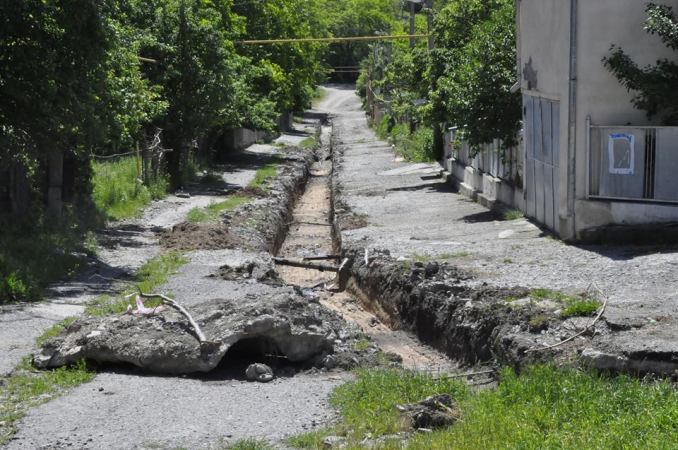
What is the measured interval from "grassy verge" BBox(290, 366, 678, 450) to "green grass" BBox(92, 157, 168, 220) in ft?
49.6

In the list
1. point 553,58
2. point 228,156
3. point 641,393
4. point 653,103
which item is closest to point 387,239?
point 553,58

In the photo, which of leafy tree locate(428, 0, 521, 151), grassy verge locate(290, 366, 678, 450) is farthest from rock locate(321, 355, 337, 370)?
leafy tree locate(428, 0, 521, 151)

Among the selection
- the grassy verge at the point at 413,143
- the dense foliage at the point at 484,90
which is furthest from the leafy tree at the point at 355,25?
the dense foliage at the point at 484,90

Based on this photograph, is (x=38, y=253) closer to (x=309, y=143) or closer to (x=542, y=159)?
(x=542, y=159)

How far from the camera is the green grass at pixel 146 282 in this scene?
14.3m

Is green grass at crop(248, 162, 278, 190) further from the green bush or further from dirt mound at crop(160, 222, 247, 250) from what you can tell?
the green bush

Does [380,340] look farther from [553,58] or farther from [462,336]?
[553,58]

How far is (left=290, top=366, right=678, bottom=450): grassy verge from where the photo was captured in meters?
8.00

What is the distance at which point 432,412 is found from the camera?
9297 mm

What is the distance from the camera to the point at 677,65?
17484 millimetres

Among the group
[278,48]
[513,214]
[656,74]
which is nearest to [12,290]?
[656,74]

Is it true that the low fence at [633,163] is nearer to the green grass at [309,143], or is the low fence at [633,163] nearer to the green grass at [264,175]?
the green grass at [264,175]

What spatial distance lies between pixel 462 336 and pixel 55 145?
26.9 feet

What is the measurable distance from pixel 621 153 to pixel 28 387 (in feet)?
34.7
